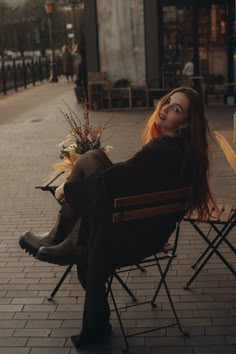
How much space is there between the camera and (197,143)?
13.0ft

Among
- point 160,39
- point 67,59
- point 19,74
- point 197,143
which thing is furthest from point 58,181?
point 19,74

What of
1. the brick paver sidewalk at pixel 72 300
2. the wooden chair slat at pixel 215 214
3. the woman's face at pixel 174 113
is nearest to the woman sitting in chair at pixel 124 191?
the woman's face at pixel 174 113

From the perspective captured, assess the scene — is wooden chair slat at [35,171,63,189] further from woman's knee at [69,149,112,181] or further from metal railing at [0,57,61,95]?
metal railing at [0,57,61,95]

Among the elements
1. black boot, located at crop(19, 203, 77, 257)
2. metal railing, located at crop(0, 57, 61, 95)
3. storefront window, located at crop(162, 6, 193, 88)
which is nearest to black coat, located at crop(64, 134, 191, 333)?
black boot, located at crop(19, 203, 77, 257)

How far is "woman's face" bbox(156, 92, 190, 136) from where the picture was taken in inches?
158

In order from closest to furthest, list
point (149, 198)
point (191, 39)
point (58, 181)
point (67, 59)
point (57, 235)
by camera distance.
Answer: point (149, 198) → point (57, 235) → point (58, 181) → point (191, 39) → point (67, 59)

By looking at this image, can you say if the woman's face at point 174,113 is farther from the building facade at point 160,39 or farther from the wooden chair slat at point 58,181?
the building facade at point 160,39

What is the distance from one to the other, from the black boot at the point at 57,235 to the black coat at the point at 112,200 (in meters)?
0.24

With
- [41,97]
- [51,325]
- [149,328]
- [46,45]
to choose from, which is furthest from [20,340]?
[46,45]

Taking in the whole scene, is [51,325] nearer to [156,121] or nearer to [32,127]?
[156,121]

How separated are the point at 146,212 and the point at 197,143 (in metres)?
0.52

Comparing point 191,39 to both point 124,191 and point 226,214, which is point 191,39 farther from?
point 124,191

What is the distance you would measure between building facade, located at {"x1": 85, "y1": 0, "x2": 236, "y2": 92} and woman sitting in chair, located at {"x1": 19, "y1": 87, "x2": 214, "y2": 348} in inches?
543

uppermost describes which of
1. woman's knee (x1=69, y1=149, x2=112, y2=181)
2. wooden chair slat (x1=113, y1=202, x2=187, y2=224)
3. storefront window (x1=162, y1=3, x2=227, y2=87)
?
storefront window (x1=162, y1=3, x2=227, y2=87)
